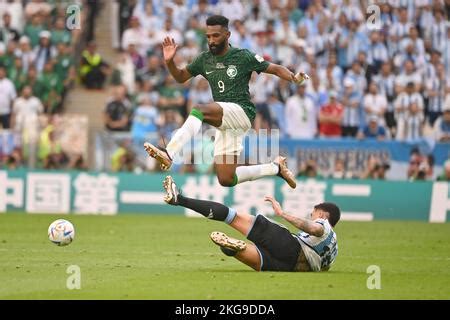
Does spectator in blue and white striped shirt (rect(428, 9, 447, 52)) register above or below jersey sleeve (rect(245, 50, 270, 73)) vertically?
above

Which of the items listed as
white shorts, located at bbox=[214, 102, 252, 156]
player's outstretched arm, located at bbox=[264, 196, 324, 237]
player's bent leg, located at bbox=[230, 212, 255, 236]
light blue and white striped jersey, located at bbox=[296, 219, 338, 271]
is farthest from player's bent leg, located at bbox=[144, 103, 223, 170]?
light blue and white striped jersey, located at bbox=[296, 219, 338, 271]

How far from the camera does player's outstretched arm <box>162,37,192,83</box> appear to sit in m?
15.0

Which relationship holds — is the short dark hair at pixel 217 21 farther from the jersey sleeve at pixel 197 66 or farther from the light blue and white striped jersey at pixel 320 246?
the light blue and white striped jersey at pixel 320 246

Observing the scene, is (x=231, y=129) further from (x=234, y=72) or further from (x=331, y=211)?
(x=331, y=211)

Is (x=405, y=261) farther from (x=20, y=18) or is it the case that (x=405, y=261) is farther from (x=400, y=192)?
(x=20, y=18)

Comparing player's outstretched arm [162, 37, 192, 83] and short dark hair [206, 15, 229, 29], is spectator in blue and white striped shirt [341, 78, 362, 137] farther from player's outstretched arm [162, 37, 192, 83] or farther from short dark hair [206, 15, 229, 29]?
short dark hair [206, 15, 229, 29]

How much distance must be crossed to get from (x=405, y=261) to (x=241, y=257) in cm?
336

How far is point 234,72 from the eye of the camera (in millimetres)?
15078

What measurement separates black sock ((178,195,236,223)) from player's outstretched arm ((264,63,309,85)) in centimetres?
190

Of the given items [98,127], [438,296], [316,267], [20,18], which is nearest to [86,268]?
[316,267]

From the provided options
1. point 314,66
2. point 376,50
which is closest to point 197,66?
point 314,66

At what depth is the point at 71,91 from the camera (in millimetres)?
27875

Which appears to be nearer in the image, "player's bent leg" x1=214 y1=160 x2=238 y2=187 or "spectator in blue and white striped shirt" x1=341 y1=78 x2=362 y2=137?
"player's bent leg" x1=214 y1=160 x2=238 y2=187

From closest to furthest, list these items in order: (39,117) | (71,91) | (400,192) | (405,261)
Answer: (405,261) < (400,192) < (39,117) < (71,91)
